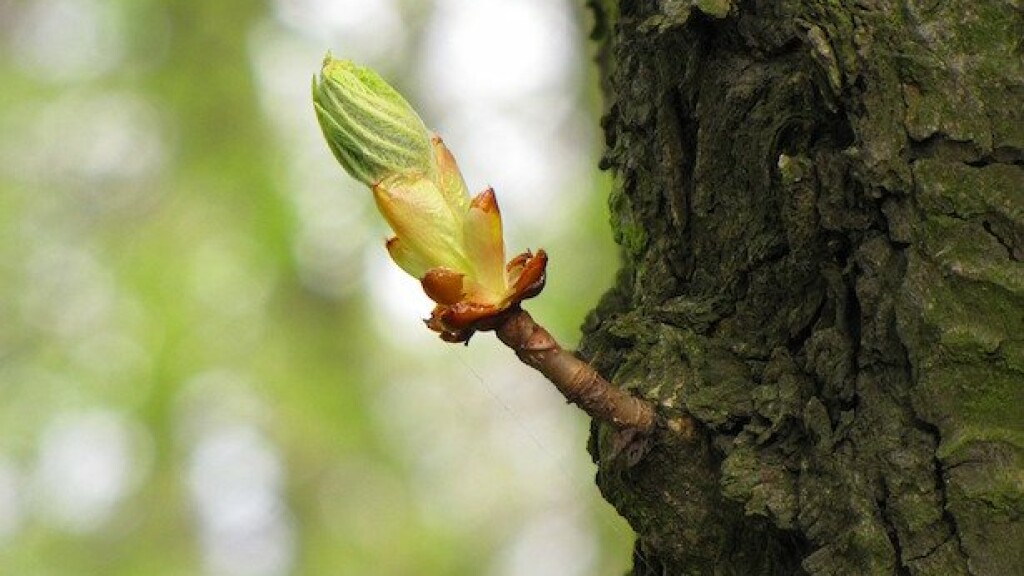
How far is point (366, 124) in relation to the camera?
741 millimetres

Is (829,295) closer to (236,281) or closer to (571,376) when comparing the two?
(571,376)

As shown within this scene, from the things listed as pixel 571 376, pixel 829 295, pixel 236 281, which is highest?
pixel 829 295

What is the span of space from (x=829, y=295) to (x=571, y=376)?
17 centimetres

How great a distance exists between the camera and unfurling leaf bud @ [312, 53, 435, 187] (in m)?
0.74

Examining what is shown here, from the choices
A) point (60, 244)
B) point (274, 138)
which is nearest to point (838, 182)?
point (274, 138)

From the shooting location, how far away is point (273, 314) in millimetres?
4203

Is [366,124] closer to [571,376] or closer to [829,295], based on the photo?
[571,376]

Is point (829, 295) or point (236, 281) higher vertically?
point (829, 295)

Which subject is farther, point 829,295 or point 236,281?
point 236,281

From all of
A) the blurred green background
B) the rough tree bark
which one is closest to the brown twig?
the rough tree bark

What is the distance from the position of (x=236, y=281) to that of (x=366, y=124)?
3.50m

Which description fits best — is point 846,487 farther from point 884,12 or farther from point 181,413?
point 181,413

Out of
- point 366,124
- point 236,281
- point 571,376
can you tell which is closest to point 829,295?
point 571,376

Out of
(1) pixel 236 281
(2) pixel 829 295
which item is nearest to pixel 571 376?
(2) pixel 829 295
